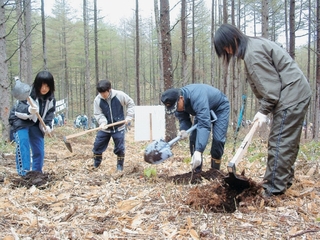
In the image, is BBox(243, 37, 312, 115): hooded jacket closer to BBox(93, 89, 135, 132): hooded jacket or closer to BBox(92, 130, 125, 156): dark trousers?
BBox(93, 89, 135, 132): hooded jacket

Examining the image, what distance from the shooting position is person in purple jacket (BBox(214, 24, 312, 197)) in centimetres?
282

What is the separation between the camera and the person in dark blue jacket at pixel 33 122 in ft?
13.1

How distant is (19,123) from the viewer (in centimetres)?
405

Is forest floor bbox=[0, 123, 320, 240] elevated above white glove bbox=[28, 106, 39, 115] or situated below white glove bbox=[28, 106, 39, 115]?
below

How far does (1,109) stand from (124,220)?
5.68 metres

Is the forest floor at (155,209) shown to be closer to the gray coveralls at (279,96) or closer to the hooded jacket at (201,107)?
the gray coveralls at (279,96)

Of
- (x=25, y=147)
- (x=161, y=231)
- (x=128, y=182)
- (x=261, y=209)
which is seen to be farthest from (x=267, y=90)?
(x=25, y=147)

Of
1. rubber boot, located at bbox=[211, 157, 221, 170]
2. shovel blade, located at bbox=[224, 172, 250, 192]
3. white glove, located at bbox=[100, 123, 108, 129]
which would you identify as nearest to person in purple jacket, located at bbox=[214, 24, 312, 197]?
shovel blade, located at bbox=[224, 172, 250, 192]

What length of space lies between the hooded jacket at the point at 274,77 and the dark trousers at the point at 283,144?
0.28 feet

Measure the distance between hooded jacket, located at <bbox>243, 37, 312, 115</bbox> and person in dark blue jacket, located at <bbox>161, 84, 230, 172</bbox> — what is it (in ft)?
2.54

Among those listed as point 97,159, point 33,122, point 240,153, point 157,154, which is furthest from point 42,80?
point 240,153

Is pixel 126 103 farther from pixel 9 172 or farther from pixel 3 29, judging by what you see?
pixel 3 29

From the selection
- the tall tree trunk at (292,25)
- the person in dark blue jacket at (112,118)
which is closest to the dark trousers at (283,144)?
the person in dark blue jacket at (112,118)

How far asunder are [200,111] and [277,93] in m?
0.96
